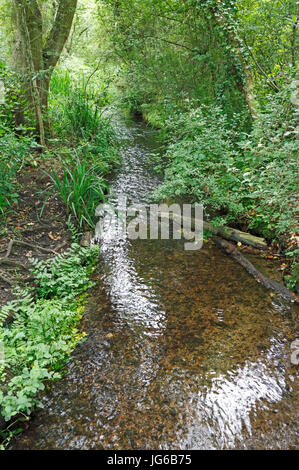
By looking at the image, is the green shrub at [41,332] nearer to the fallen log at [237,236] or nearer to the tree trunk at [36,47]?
the fallen log at [237,236]

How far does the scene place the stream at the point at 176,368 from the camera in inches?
74.9

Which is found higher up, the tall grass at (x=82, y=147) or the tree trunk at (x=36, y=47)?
the tree trunk at (x=36, y=47)

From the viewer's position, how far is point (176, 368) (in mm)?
2338

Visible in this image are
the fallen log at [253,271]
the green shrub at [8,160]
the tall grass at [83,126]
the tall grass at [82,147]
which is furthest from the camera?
the tall grass at [83,126]

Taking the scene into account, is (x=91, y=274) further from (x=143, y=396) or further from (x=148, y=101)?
(x=148, y=101)

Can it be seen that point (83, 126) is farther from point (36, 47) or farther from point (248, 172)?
point (248, 172)

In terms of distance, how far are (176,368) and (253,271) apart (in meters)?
1.68

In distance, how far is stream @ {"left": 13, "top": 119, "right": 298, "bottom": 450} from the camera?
1.90 m

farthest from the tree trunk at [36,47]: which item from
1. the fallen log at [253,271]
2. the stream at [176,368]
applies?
the fallen log at [253,271]

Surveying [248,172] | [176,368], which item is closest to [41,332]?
[176,368]

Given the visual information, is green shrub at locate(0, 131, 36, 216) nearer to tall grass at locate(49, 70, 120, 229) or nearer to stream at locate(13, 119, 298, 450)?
tall grass at locate(49, 70, 120, 229)

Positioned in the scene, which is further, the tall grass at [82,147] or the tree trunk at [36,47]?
the tree trunk at [36,47]

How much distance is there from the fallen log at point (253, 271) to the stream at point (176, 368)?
0.31 feet
